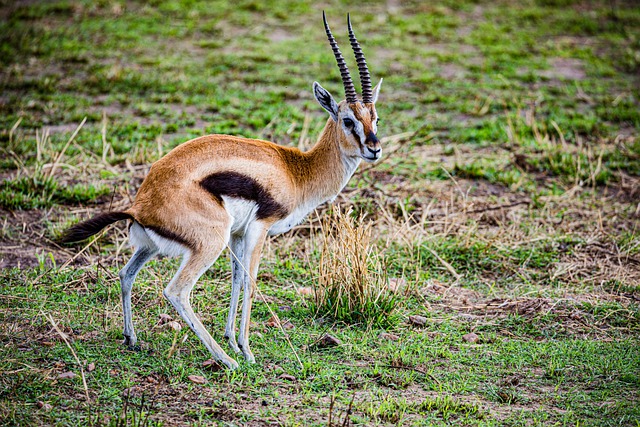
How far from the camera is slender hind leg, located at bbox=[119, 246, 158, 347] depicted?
487 cm

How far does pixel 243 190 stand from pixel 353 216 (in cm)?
270

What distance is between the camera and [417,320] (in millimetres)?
5586

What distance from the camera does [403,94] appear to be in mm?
10984

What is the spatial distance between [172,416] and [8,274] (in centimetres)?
250

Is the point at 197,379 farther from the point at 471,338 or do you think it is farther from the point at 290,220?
the point at 471,338

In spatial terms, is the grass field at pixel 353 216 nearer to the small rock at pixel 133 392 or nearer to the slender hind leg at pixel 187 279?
the small rock at pixel 133 392

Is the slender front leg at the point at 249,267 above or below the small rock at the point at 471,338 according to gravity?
above

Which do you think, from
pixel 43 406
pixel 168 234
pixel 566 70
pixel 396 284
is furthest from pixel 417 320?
pixel 566 70

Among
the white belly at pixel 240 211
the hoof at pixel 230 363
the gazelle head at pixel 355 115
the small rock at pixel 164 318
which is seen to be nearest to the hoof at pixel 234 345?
the hoof at pixel 230 363

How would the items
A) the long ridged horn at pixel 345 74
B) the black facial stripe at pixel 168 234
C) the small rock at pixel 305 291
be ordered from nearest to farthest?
1. the black facial stripe at pixel 168 234
2. the long ridged horn at pixel 345 74
3. the small rock at pixel 305 291

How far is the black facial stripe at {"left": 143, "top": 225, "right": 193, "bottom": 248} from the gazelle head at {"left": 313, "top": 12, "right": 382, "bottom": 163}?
1.43m

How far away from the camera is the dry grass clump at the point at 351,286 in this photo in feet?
17.9

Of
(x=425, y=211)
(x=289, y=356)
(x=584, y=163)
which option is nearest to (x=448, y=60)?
(x=584, y=163)

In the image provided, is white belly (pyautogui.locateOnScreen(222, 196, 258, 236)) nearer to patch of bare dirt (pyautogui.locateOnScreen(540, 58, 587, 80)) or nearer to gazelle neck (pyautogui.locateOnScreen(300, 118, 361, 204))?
gazelle neck (pyautogui.locateOnScreen(300, 118, 361, 204))
